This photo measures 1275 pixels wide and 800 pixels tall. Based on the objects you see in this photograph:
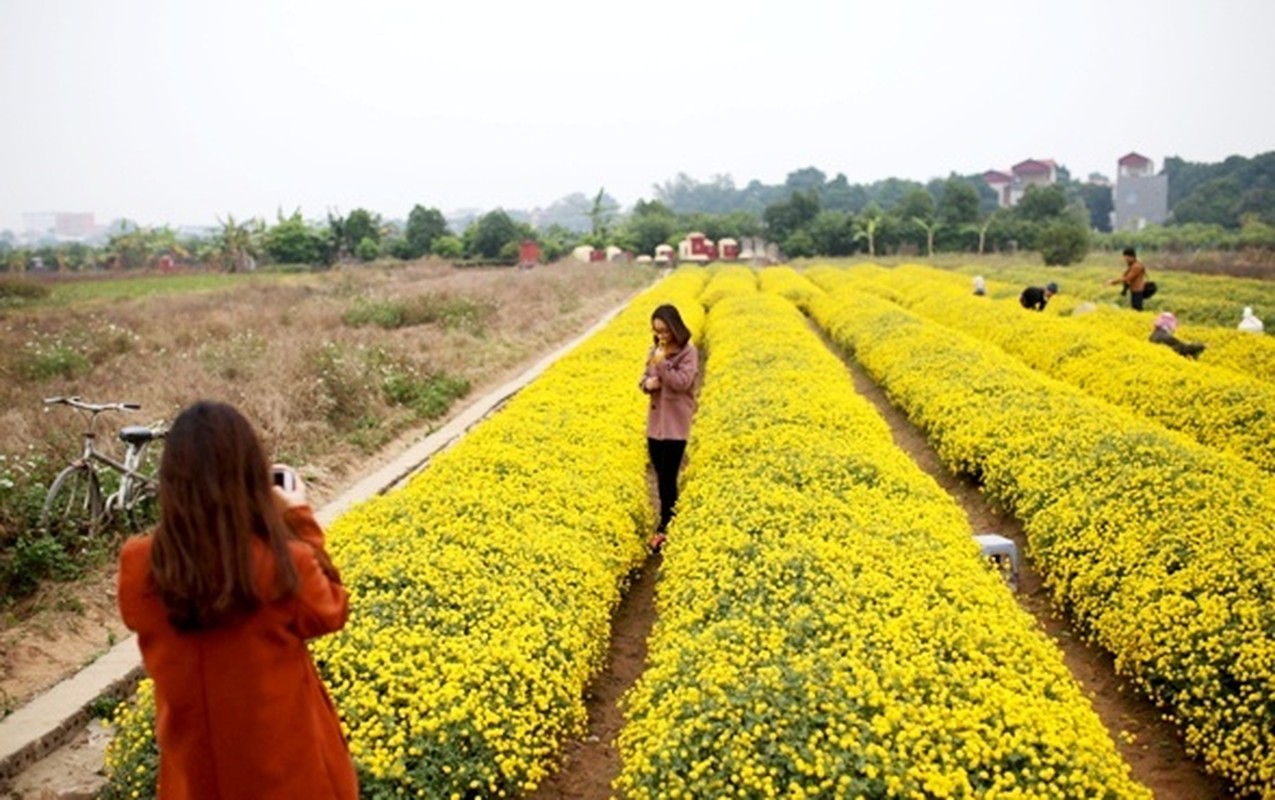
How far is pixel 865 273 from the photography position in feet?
130

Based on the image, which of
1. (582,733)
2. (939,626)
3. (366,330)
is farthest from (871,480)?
(366,330)

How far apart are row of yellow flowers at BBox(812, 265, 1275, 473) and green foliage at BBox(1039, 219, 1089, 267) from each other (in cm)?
2338

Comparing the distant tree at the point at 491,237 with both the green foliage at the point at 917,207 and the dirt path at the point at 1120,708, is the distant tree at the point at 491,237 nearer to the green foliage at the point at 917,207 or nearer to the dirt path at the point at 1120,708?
the green foliage at the point at 917,207

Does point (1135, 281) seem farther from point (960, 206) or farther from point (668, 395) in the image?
point (960, 206)

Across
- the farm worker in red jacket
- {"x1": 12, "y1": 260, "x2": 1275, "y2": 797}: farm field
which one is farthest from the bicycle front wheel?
the farm worker in red jacket

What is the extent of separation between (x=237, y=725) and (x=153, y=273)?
193ft

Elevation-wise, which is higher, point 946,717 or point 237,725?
point 237,725

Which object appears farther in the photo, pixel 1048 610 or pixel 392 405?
pixel 392 405

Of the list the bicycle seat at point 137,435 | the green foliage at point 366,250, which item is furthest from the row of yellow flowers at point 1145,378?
the green foliage at point 366,250

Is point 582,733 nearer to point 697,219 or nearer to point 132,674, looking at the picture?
point 132,674

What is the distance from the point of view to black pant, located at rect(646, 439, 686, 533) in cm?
833

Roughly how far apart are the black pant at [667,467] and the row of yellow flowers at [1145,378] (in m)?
5.38

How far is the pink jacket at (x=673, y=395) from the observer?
808 cm

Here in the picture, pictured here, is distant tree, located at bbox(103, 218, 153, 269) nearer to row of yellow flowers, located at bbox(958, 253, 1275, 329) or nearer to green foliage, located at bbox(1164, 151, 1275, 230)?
row of yellow flowers, located at bbox(958, 253, 1275, 329)
